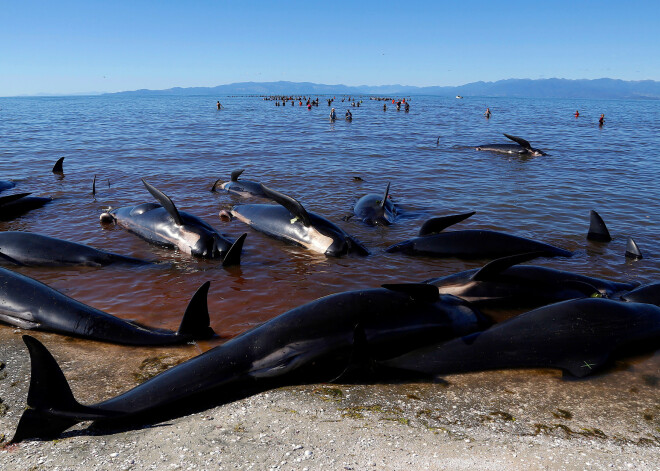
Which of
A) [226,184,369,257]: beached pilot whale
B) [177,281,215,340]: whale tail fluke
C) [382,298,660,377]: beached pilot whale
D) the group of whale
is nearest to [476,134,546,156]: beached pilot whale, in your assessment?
[226,184,369,257]: beached pilot whale

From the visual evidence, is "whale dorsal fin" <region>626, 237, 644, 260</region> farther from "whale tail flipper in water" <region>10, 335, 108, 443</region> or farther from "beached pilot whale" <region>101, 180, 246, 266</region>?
"whale tail flipper in water" <region>10, 335, 108, 443</region>

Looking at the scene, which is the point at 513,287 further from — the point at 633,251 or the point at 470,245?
the point at 633,251

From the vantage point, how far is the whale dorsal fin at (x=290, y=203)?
30.0 feet

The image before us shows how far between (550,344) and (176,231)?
23.5 ft

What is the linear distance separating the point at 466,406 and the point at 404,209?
892cm

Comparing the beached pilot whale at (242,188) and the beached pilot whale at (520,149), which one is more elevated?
the beached pilot whale at (520,149)

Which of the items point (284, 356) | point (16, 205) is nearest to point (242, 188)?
point (16, 205)

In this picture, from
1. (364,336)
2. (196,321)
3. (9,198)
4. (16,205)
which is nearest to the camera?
(364,336)

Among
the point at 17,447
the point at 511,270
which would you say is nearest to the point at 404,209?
the point at 511,270

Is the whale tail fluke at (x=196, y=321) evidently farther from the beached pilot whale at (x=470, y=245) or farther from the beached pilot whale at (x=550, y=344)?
the beached pilot whale at (x=470, y=245)

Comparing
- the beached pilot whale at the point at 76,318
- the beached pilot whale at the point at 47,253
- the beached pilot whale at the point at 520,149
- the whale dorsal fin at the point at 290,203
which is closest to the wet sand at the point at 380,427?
the beached pilot whale at the point at 76,318

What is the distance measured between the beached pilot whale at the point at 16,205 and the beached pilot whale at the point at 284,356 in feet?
31.4

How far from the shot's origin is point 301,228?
32.5 feet

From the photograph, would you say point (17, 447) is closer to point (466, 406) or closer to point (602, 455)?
point (466, 406)
